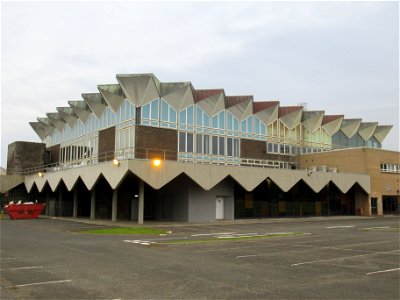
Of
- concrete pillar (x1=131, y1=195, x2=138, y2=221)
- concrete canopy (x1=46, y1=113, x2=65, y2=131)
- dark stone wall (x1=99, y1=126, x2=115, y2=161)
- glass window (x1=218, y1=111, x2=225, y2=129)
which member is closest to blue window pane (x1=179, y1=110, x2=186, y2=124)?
glass window (x1=218, y1=111, x2=225, y2=129)

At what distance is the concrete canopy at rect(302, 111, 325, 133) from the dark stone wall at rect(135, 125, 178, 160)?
19.2 metres

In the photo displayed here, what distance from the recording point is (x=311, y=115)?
48.4m

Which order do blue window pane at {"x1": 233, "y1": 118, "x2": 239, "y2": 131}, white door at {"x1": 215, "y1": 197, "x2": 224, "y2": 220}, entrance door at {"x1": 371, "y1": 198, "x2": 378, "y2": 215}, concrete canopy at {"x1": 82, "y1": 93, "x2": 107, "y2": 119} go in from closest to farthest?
white door at {"x1": 215, "y1": 197, "x2": 224, "y2": 220} < concrete canopy at {"x1": 82, "y1": 93, "x2": 107, "y2": 119} < blue window pane at {"x1": 233, "y1": 118, "x2": 239, "y2": 131} < entrance door at {"x1": 371, "y1": 198, "x2": 378, "y2": 215}

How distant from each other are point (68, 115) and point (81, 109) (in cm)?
469

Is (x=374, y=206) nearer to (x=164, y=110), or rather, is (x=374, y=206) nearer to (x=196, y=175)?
(x=196, y=175)

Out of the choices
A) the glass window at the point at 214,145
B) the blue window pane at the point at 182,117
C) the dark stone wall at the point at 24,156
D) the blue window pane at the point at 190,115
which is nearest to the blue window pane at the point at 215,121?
the glass window at the point at 214,145

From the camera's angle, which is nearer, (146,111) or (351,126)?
(146,111)

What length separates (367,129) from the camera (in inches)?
2189

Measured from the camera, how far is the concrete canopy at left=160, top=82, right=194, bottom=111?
35.9 m

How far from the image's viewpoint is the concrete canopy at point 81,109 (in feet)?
144

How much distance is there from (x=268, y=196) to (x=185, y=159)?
9.21 meters

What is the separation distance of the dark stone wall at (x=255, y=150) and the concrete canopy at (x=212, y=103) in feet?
14.5

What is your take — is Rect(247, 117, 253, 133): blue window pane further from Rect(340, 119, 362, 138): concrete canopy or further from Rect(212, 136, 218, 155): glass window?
Rect(340, 119, 362, 138): concrete canopy

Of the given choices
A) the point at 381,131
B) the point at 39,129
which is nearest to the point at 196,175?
the point at 39,129
